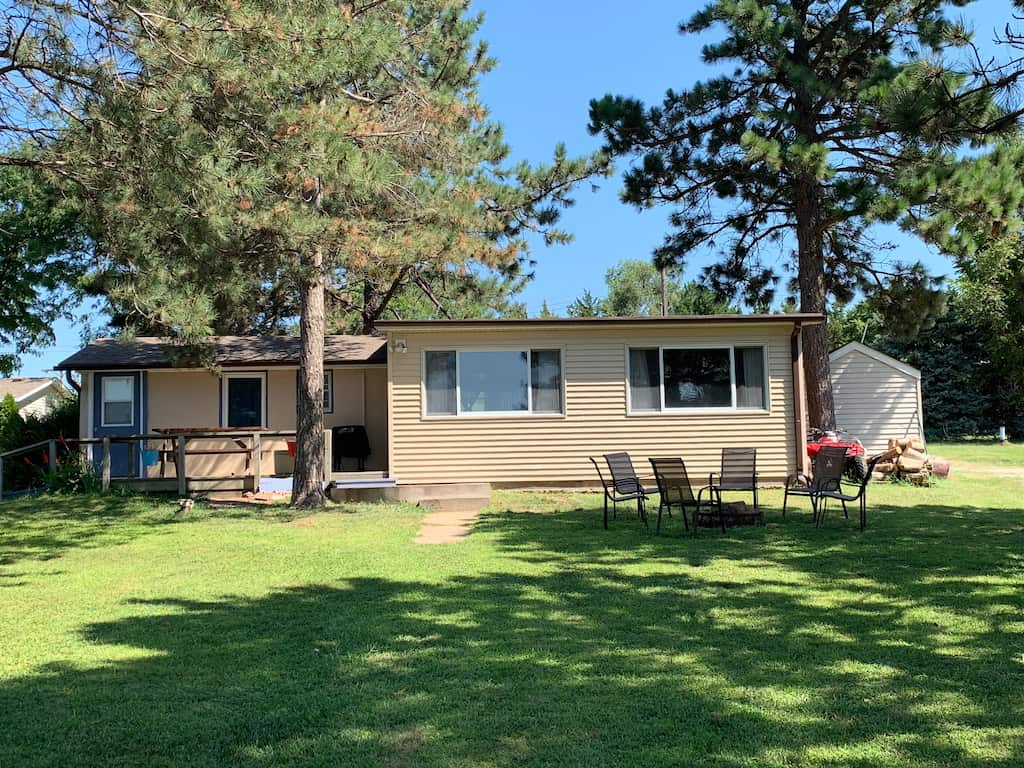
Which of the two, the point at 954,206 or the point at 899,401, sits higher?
the point at 954,206

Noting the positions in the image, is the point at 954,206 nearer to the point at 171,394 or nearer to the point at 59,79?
the point at 59,79

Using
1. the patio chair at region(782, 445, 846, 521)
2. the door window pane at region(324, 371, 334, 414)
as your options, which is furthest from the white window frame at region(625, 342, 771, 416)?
the door window pane at region(324, 371, 334, 414)

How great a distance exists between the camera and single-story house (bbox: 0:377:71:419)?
104 ft

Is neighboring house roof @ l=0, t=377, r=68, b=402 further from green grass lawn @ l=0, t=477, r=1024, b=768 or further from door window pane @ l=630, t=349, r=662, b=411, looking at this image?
door window pane @ l=630, t=349, r=662, b=411

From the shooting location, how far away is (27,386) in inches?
1324

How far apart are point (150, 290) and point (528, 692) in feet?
25.6

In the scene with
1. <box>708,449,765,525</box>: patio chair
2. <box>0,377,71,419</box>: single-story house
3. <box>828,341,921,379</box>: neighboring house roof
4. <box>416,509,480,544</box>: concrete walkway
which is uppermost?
<box>0,377,71,419</box>: single-story house

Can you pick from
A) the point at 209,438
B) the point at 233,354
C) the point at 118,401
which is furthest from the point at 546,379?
the point at 118,401

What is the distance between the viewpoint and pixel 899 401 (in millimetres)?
17297

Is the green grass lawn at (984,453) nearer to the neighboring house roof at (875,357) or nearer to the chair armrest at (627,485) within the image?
the neighboring house roof at (875,357)

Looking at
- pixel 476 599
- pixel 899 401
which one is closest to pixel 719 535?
pixel 476 599

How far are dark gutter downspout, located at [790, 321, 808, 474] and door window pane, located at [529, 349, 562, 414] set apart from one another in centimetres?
391

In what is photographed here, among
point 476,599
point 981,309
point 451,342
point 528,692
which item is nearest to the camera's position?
point 528,692

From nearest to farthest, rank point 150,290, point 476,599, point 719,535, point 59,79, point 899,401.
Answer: point 476,599 → point 59,79 → point 719,535 → point 150,290 → point 899,401
